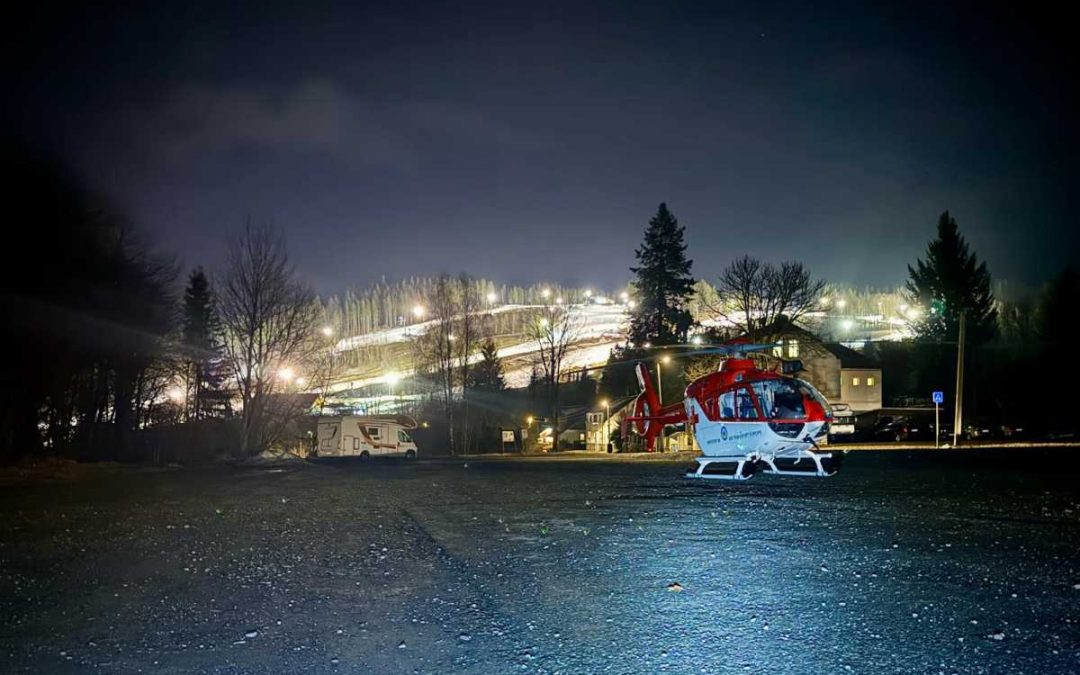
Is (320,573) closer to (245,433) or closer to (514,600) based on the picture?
(514,600)

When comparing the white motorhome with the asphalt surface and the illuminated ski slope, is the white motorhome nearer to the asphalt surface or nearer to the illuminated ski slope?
the illuminated ski slope

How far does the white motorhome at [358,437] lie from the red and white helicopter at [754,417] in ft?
98.7

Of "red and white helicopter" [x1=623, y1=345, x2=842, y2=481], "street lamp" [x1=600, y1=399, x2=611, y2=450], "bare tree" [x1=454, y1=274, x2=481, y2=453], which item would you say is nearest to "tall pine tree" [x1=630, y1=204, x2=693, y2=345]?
"street lamp" [x1=600, y1=399, x2=611, y2=450]

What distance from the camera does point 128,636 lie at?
5844 mm

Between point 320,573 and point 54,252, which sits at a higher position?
point 54,252

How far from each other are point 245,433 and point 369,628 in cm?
3732

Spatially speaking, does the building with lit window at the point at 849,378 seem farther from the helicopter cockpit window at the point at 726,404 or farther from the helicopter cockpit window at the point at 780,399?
the helicopter cockpit window at the point at 780,399

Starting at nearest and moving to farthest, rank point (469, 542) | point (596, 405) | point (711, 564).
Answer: point (711, 564) → point (469, 542) → point (596, 405)

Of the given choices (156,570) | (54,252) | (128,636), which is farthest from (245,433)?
(128,636)

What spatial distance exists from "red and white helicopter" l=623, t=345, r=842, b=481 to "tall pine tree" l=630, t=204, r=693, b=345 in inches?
1865

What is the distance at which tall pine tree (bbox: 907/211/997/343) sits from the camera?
6681 cm

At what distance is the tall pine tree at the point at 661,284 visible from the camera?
65812mm

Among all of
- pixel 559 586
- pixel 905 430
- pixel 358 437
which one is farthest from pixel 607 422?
pixel 559 586

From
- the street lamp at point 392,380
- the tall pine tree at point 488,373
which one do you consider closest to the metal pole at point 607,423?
the tall pine tree at point 488,373
